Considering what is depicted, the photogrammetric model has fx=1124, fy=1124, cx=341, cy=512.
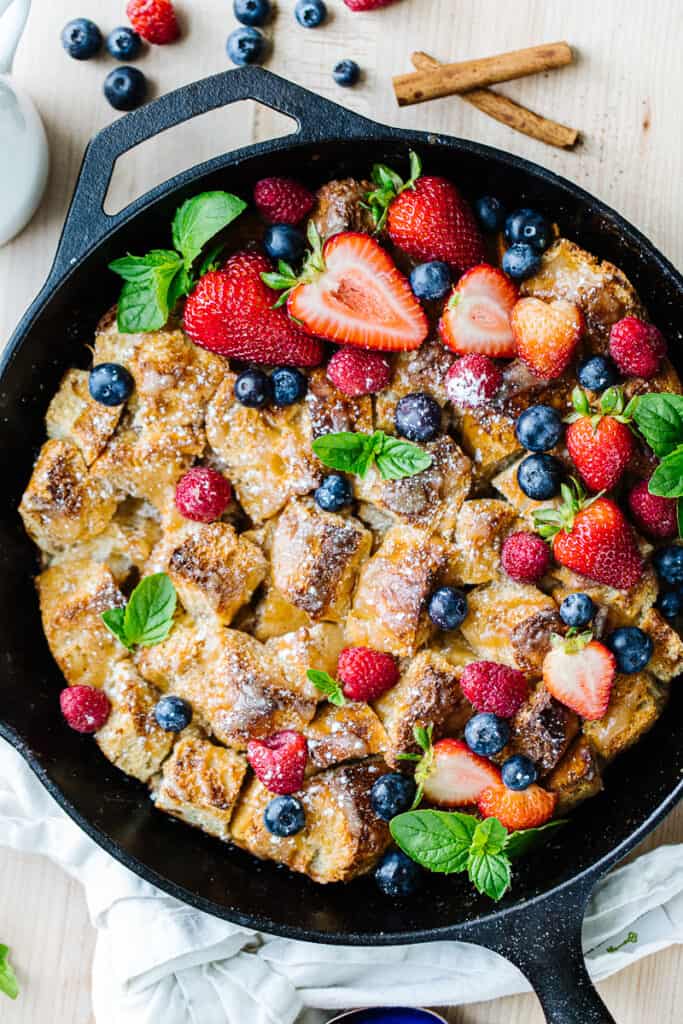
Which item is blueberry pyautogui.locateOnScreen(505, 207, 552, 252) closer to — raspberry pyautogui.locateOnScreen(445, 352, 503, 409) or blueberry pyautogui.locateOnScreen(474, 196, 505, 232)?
blueberry pyautogui.locateOnScreen(474, 196, 505, 232)

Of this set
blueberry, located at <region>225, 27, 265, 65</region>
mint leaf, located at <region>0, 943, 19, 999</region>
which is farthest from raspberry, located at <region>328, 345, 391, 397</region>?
mint leaf, located at <region>0, 943, 19, 999</region>

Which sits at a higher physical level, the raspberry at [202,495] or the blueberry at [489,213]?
the blueberry at [489,213]

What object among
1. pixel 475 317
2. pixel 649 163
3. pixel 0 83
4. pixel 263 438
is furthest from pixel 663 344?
pixel 0 83

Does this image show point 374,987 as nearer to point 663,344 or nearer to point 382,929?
point 382,929

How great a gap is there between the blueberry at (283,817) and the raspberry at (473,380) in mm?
1016

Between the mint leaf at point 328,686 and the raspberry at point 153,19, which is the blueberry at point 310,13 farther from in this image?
the mint leaf at point 328,686

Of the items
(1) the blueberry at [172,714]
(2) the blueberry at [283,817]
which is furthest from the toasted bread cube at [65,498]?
(2) the blueberry at [283,817]

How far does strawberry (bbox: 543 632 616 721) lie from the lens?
2508mm

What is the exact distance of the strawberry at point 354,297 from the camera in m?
2.58

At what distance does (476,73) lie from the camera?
9.69ft

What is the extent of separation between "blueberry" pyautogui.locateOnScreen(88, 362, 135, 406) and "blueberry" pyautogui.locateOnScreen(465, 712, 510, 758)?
113cm

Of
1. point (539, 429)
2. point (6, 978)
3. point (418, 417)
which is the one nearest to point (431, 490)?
point (418, 417)

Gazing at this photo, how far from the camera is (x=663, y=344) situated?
8.46ft

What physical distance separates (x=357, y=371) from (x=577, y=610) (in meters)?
0.74
